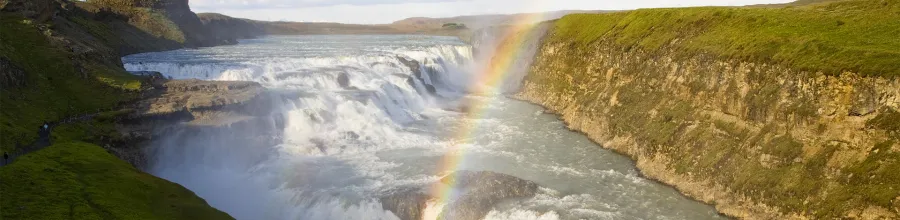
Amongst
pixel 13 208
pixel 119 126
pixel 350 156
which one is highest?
pixel 13 208

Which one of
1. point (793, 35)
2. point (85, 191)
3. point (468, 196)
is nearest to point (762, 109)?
point (793, 35)

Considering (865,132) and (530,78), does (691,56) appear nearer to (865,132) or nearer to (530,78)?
(865,132)

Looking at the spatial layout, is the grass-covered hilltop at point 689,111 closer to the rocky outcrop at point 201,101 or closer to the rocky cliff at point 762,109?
the rocky cliff at point 762,109

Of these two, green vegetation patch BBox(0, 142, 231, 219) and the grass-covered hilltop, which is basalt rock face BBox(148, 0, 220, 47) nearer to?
the grass-covered hilltop

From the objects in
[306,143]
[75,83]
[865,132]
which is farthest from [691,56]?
[75,83]

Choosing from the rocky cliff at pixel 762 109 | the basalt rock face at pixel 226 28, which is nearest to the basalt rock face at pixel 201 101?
the rocky cliff at pixel 762 109

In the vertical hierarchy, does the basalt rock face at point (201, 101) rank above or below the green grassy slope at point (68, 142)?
below
